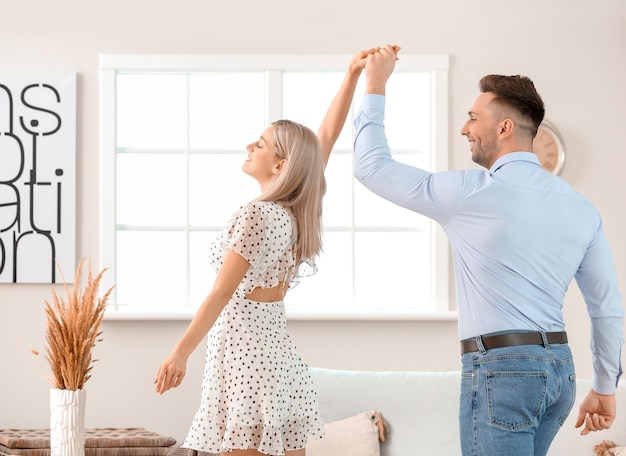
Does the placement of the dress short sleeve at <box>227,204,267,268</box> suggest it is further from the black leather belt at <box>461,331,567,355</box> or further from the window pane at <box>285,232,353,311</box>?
the window pane at <box>285,232,353,311</box>

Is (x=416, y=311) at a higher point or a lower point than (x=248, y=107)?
lower

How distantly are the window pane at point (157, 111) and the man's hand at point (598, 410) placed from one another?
2473mm

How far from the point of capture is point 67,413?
123 inches

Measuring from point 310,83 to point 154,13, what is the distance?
822 millimetres

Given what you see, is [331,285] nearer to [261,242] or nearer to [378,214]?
[378,214]

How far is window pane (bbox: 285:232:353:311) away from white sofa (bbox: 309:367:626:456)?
0.45 metres

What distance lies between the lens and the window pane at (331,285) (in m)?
4.20

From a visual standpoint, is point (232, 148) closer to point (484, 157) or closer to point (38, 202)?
point (38, 202)

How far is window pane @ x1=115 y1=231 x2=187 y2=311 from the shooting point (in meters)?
4.15

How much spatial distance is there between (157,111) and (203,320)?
7.67 ft

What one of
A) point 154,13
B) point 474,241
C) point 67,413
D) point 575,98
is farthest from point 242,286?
point 575,98

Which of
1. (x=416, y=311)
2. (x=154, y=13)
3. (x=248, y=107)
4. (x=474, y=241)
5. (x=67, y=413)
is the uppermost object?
(x=154, y=13)

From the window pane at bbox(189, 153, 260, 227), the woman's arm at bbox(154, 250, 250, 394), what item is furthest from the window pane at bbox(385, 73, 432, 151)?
the woman's arm at bbox(154, 250, 250, 394)

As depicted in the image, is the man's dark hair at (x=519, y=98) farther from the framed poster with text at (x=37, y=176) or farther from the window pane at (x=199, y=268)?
the framed poster with text at (x=37, y=176)
